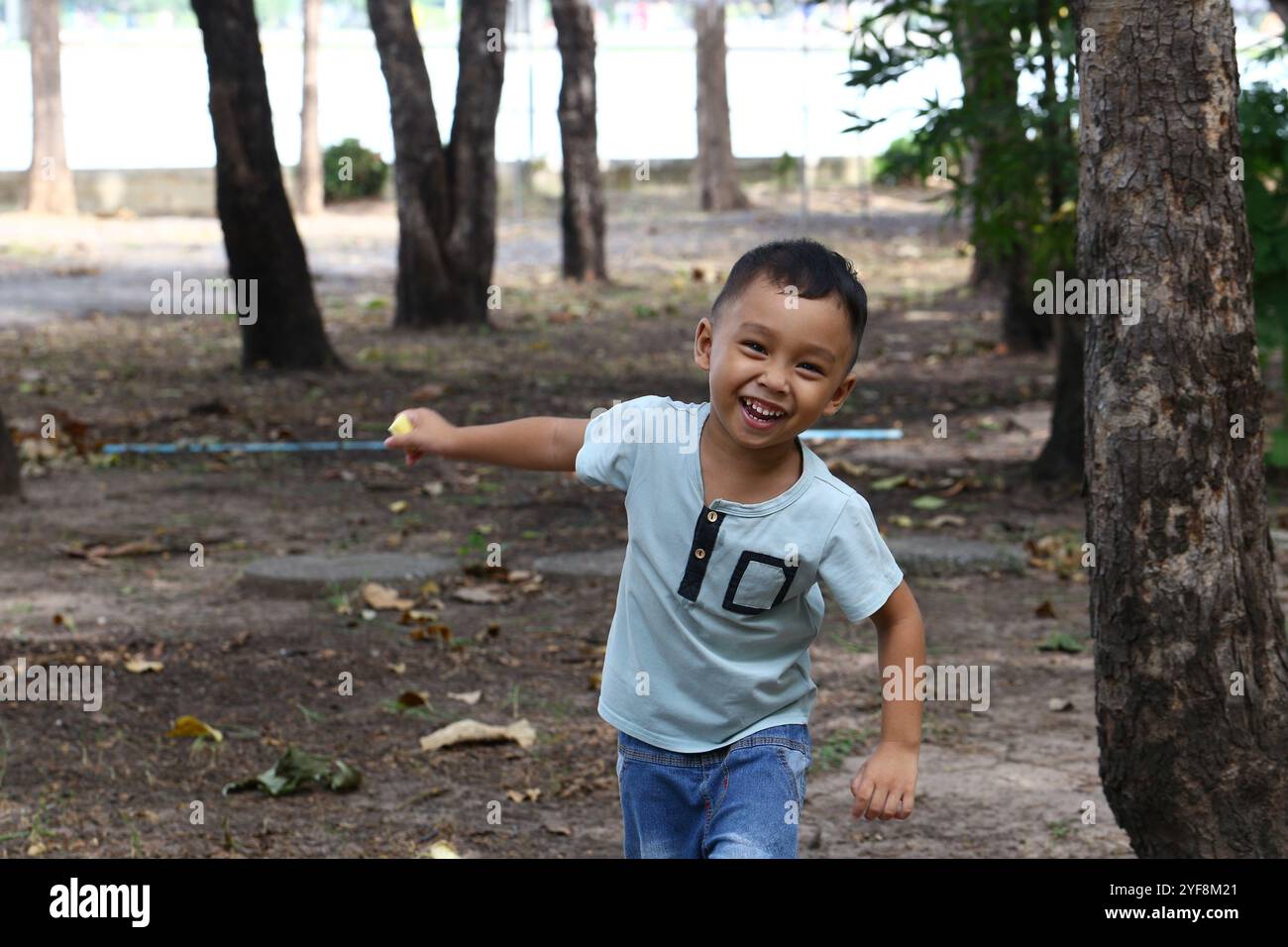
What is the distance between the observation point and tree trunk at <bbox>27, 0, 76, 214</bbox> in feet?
84.5

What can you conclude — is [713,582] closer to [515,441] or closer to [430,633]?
[515,441]

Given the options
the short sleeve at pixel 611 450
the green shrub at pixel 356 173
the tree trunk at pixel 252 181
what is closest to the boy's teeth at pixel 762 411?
the short sleeve at pixel 611 450

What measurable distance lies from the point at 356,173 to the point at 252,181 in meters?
18.2

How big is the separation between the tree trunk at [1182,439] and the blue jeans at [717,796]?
0.76 meters

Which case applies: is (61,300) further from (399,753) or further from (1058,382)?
(399,753)

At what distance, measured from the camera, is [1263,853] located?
328cm

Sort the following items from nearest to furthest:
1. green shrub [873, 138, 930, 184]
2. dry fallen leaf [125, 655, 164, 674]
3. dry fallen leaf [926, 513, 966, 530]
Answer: dry fallen leaf [125, 655, 164, 674] → dry fallen leaf [926, 513, 966, 530] → green shrub [873, 138, 930, 184]

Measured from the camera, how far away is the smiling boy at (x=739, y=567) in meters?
2.81

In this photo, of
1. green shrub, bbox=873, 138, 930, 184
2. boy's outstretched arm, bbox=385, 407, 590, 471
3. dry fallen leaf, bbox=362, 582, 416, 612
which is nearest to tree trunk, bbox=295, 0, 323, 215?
green shrub, bbox=873, 138, 930, 184

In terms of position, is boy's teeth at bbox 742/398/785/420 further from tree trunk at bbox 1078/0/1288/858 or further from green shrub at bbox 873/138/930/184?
green shrub at bbox 873/138/930/184

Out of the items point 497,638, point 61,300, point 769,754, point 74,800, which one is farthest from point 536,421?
point 61,300

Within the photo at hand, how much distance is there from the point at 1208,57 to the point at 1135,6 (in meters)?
0.17

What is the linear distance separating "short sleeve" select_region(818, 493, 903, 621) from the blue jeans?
27cm

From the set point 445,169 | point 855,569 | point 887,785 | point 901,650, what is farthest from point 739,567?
point 445,169
